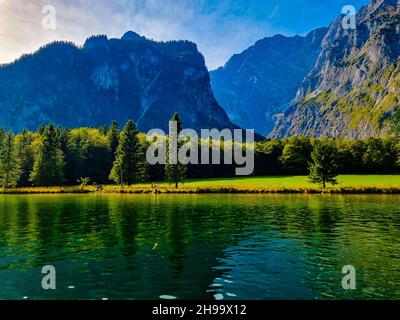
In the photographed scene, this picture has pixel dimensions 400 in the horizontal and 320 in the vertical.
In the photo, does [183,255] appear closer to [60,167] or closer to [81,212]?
[81,212]

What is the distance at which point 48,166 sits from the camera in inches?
5310

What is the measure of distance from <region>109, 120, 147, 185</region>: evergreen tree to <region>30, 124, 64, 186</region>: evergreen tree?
63.0ft

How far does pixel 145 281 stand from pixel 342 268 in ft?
40.0

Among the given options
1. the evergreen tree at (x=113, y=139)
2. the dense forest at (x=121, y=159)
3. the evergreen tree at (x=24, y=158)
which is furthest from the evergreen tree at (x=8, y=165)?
the evergreen tree at (x=113, y=139)

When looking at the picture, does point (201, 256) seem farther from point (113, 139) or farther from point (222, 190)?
point (113, 139)

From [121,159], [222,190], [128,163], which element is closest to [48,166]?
[121,159]

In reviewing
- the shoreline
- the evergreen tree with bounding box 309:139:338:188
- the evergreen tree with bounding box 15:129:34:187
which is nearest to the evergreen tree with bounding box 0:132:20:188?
the evergreen tree with bounding box 15:129:34:187

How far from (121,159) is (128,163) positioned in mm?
2867

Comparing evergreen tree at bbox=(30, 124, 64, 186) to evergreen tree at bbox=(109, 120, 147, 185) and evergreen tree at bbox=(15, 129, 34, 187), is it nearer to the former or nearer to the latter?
evergreen tree at bbox=(15, 129, 34, 187)

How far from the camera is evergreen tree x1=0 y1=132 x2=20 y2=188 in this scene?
5276 inches

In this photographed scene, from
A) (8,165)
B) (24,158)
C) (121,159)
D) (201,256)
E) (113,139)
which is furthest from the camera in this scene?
(113,139)

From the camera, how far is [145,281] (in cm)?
2238

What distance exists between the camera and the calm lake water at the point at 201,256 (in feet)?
68.3
